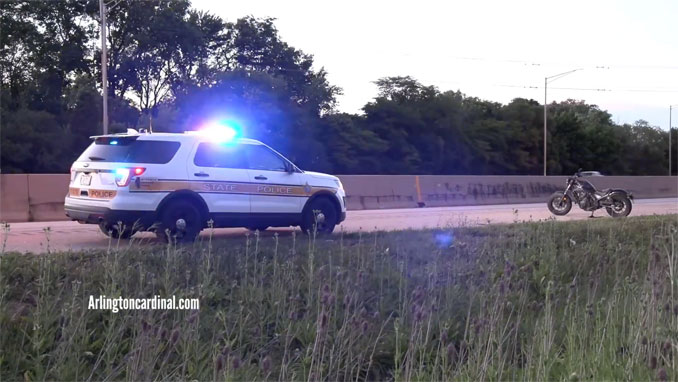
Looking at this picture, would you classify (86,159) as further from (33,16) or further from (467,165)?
(467,165)

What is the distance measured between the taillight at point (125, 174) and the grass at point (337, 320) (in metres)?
2.28

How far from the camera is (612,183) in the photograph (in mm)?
39844

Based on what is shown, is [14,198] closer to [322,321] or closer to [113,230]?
[113,230]

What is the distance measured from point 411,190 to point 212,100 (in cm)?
2218

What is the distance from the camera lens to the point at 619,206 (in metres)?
21.0

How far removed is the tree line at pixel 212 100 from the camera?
4541 centimetres

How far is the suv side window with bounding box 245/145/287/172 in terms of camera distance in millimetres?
12594

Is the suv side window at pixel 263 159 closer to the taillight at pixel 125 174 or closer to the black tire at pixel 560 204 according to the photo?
the taillight at pixel 125 174

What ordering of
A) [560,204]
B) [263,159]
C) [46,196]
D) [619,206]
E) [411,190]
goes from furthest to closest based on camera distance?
[411,190] < [560,204] < [619,206] < [46,196] < [263,159]

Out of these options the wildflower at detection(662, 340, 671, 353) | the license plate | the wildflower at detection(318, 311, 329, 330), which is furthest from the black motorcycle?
the wildflower at detection(318, 311, 329, 330)

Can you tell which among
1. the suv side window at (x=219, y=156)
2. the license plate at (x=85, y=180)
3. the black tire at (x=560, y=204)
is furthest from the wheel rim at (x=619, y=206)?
the license plate at (x=85, y=180)

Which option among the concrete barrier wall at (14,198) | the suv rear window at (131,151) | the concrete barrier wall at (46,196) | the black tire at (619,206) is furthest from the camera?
the black tire at (619,206)

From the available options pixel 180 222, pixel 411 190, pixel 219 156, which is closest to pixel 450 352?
pixel 180 222

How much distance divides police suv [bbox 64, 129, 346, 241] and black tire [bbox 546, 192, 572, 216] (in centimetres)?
1062
